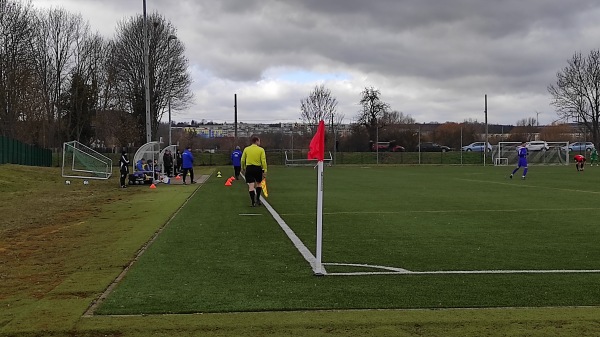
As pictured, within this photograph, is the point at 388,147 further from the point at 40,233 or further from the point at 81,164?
the point at 40,233

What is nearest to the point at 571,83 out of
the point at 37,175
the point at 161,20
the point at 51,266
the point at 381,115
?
the point at 381,115

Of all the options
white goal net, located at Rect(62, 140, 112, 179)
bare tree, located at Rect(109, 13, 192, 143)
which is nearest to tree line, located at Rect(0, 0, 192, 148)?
bare tree, located at Rect(109, 13, 192, 143)

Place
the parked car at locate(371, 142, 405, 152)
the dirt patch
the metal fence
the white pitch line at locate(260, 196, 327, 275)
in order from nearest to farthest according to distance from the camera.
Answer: the dirt patch → the white pitch line at locate(260, 196, 327, 275) → the metal fence → the parked car at locate(371, 142, 405, 152)

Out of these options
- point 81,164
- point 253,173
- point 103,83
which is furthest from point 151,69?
point 253,173

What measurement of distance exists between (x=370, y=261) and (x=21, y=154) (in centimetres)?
4210

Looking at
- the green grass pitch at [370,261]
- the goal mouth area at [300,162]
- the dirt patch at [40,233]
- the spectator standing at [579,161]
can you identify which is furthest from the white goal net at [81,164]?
the spectator standing at [579,161]

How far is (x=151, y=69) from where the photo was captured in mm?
60906

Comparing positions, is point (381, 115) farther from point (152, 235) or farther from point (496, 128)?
point (152, 235)

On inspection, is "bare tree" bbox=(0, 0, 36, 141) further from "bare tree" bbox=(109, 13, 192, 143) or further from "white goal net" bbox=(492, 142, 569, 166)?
"white goal net" bbox=(492, 142, 569, 166)

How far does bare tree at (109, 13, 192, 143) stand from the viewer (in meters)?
61.2

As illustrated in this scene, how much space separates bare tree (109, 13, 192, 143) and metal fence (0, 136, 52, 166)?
11.6 metres

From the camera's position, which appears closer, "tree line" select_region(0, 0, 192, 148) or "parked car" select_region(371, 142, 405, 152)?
"tree line" select_region(0, 0, 192, 148)

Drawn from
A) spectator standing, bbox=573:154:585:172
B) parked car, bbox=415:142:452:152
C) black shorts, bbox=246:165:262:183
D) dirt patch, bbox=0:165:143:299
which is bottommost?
dirt patch, bbox=0:165:143:299

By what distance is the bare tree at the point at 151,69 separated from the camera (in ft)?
201
